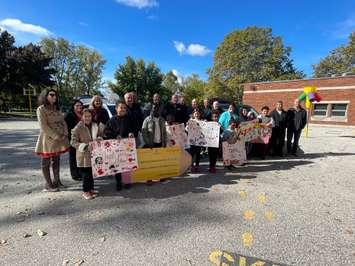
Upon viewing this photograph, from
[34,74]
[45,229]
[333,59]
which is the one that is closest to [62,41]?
[34,74]

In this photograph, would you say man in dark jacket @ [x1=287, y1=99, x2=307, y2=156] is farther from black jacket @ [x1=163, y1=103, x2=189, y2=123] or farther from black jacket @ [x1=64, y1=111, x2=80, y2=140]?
black jacket @ [x1=64, y1=111, x2=80, y2=140]

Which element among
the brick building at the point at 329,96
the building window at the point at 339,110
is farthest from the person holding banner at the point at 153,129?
the building window at the point at 339,110

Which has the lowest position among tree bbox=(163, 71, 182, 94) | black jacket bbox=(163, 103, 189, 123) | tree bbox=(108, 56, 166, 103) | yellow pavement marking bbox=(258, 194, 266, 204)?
yellow pavement marking bbox=(258, 194, 266, 204)

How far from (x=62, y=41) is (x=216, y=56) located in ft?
95.9

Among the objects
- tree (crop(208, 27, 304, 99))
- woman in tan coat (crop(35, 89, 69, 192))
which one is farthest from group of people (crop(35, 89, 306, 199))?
tree (crop(208, 27, 304, 99))

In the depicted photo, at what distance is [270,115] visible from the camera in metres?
8.45

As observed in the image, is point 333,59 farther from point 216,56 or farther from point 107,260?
point 107,260

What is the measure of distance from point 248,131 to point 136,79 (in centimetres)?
3421

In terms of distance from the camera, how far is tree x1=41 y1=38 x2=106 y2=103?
4825 centimetres

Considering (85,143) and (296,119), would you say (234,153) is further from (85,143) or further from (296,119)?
(85,143)

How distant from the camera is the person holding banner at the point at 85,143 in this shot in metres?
4.58

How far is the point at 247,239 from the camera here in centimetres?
336

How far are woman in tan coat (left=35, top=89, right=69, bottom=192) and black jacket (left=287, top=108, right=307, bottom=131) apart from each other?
7.19 metres

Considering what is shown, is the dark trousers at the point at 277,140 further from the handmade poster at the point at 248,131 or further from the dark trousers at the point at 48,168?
the dark trousers at the point at 48,168
